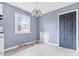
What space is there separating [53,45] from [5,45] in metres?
1.92

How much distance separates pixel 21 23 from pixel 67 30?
6.29 ft

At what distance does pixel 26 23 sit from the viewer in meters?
2.83

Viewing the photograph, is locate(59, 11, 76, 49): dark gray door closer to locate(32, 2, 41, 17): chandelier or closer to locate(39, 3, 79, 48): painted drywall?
locate(39, 3, 79, 48): painted drywall

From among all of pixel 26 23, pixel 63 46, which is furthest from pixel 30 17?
pixel 63 46

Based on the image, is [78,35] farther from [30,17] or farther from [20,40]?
[20,40]

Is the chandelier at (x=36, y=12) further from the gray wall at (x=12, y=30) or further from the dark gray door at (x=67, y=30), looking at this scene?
the dark gray door at (x=67, y=30)

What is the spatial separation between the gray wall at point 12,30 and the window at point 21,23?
118mm

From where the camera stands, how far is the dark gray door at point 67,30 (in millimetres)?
3377

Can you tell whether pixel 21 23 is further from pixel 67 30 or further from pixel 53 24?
pixel 67 30

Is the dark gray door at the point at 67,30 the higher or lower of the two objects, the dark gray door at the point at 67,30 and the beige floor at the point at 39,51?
the higher

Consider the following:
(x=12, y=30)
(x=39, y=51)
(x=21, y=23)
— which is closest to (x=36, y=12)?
(x=21, y=23)

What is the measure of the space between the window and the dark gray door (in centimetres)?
159

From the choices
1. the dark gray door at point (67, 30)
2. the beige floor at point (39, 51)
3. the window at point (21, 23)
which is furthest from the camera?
the dark gray door at point (67, 30)

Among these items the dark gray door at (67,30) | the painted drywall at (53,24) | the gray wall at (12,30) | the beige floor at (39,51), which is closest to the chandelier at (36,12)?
the gray wall at (12,30)
